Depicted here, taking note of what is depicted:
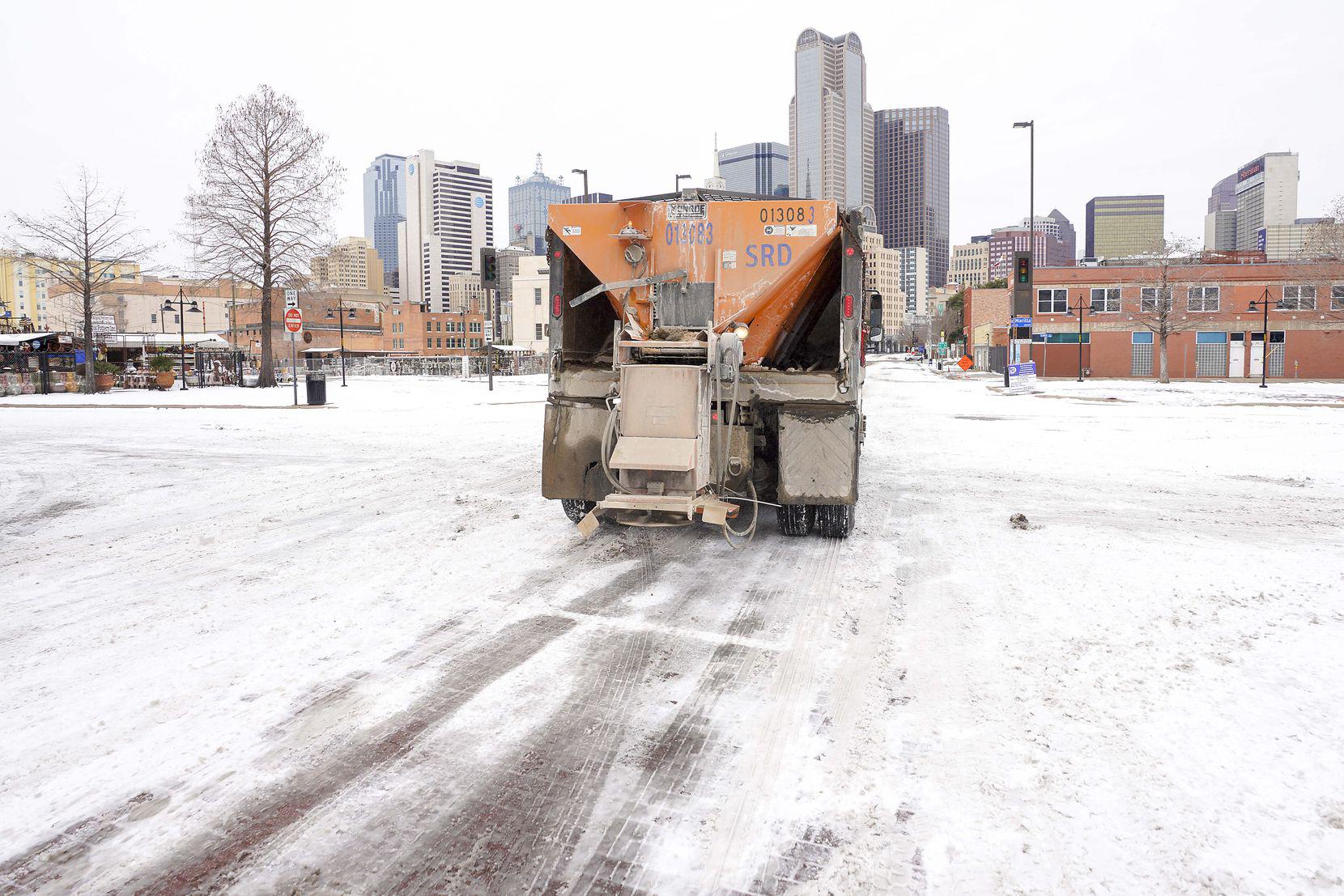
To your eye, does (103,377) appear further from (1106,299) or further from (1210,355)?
(1210,355)

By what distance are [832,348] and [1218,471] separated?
6.93 meters

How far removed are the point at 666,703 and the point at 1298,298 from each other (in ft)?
192

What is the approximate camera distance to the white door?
48594 mm

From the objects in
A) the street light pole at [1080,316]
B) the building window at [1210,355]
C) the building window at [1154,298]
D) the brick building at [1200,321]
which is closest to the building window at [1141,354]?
the brick building at [1200,321]

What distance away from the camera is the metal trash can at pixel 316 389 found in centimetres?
2461

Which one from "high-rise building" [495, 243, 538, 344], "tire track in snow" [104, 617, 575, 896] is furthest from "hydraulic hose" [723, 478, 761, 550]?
"high-rise building" [495, 243, 538, 344]

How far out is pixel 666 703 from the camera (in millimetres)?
4055

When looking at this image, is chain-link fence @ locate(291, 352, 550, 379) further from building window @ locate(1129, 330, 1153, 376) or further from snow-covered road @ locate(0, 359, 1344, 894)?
snow-covered road @ locate(0, 359, 1344, 894)

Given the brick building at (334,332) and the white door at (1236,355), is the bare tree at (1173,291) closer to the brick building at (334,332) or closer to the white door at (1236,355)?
the white door at (1236,355)

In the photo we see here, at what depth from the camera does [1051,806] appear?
3.11 m

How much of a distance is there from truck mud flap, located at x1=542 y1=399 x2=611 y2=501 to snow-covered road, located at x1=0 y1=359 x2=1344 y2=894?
0.53 metres

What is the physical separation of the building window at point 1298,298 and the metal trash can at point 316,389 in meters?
52.7

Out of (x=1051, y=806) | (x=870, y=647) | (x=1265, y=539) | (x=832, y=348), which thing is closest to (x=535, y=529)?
(x=832, y=348)

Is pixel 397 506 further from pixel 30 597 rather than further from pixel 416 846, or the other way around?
pixel 416 846
